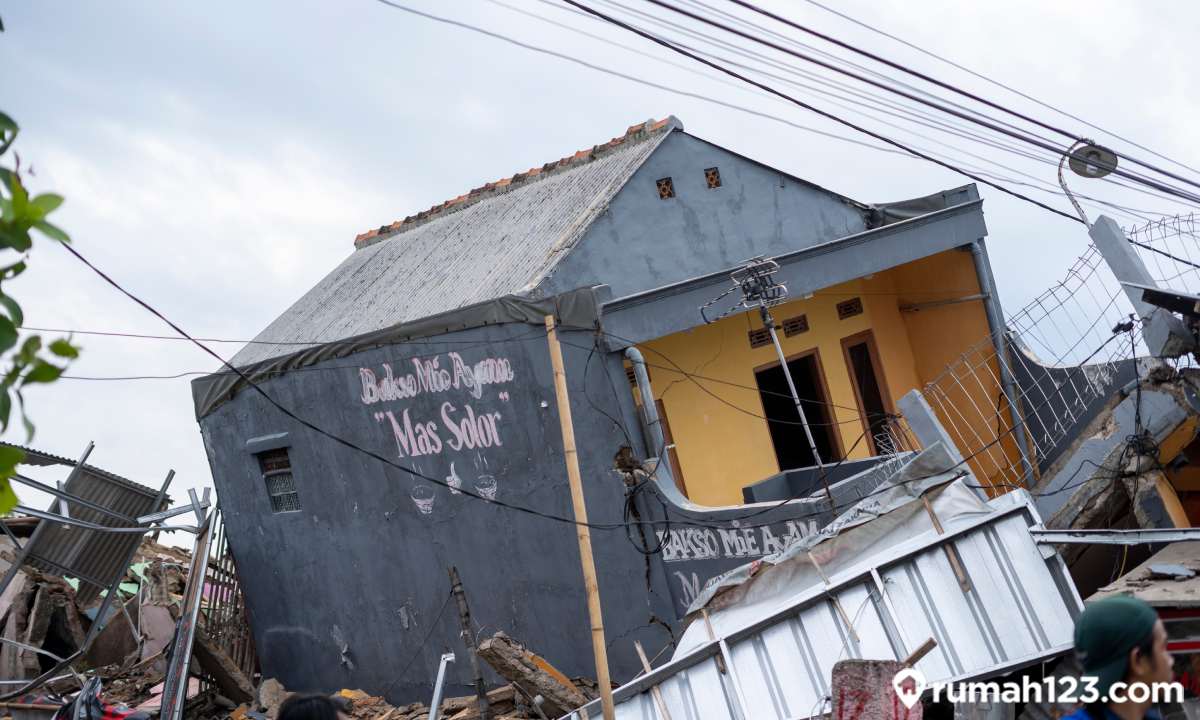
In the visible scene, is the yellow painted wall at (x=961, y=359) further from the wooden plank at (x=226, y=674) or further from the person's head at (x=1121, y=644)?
the person's head at (x=1121, y=644)

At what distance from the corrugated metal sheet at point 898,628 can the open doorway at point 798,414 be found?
20.9 feet

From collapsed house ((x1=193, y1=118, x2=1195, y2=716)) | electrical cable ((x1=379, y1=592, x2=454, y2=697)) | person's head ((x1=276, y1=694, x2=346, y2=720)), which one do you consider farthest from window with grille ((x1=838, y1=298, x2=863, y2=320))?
person's head ((x1=276, y1=694, x2=346, y2=720))

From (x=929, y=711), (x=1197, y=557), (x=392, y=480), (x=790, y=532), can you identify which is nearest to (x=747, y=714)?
(x=929, y=711)

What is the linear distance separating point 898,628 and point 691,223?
6.36 meters

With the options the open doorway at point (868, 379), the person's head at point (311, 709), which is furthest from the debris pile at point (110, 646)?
the person's head at point (311, 709)

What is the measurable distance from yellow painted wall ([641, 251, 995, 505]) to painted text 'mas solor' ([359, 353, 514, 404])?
194 cm

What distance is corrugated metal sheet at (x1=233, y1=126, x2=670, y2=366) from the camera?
13.2 m

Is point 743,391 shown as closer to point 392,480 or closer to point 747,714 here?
point 392,480

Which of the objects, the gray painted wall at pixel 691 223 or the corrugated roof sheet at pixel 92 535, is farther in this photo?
the corrugated roof sheet at pixel 92 535

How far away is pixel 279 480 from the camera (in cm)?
1595

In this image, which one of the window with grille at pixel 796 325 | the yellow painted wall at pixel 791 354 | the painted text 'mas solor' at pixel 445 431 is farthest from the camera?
the window with grille at pixel 796 325

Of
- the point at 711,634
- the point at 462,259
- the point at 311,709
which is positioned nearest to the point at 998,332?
the point at 462,259

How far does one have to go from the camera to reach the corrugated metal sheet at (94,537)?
14109mm

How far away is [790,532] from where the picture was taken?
10.9 m
